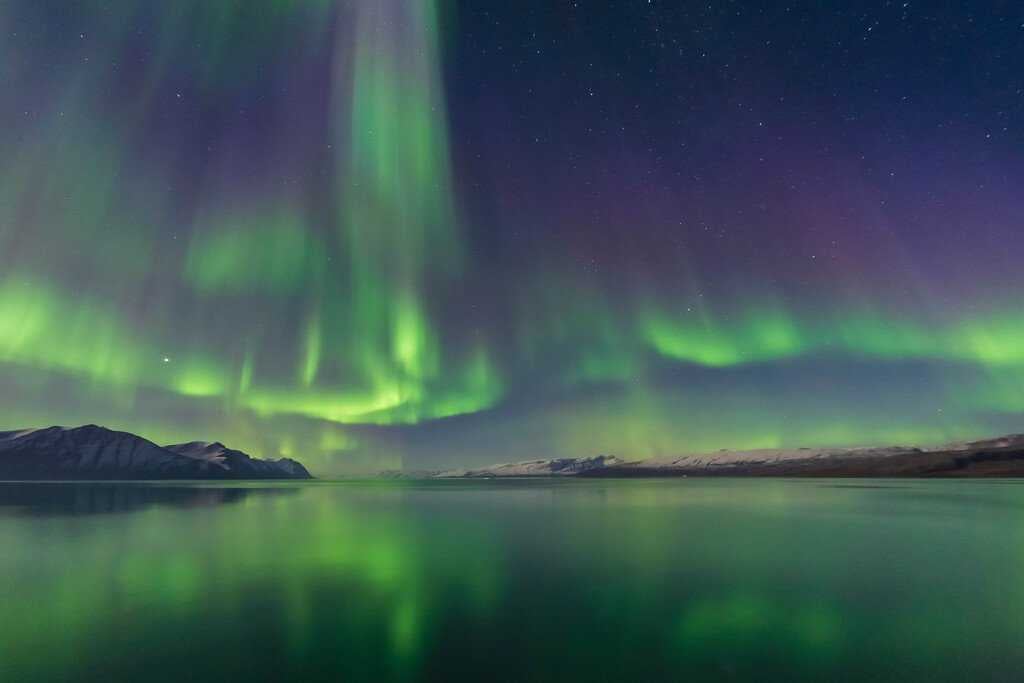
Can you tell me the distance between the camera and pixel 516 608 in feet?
60.9

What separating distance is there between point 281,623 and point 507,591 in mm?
8338

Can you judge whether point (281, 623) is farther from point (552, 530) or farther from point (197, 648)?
point (552, 530)

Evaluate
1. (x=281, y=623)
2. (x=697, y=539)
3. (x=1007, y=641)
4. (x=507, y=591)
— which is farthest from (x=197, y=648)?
(x=697, y=539)

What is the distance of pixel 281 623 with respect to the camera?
17062mm

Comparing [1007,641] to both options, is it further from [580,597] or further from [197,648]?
[197,648]

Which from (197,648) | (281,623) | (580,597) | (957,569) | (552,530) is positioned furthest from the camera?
(552,530)

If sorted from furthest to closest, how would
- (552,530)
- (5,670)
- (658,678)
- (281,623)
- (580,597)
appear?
(552,530), (580,597), (281,623), (5,670), (658,678)

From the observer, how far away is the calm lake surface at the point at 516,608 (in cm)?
1341

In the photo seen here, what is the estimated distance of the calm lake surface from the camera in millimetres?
13406

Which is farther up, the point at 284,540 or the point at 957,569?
the point at 284,540

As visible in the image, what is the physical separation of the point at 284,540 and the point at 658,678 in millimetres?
31915

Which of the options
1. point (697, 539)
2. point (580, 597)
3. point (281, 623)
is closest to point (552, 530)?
point (697, 539)

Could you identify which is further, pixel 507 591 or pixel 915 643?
pixel 507 591

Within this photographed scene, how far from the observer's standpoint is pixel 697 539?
36250 millimetres
